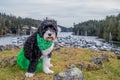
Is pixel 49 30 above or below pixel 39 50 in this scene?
above

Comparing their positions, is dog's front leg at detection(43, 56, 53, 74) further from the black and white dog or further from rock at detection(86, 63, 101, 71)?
rock at detection(86, 63, 101, 71)

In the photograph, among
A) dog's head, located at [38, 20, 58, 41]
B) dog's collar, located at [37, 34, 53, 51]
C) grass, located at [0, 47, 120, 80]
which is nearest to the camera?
dog's head, located at [38, 20, 58, 41]

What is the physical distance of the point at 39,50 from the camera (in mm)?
7734

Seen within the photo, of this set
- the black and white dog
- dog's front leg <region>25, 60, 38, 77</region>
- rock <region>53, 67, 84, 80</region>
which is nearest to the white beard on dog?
the black and white dog

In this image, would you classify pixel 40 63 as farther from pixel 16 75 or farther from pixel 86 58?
pixel 86 58

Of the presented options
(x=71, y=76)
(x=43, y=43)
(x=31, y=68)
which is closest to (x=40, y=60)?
(x=31, y=68)

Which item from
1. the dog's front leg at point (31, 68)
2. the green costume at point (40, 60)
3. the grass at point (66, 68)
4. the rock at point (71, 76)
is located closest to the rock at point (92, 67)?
the grass at point (66, 68)

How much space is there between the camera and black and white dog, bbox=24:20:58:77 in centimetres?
727

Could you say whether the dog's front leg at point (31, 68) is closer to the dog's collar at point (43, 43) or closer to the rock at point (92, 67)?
the dog's collar at point (43, 43)

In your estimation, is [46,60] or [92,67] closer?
[46,60]

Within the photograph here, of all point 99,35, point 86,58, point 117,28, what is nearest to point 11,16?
point 99,35

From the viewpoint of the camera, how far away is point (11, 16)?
134000 mm

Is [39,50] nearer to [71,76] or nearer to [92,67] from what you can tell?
[71,76]

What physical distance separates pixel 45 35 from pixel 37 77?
1.22 metres
